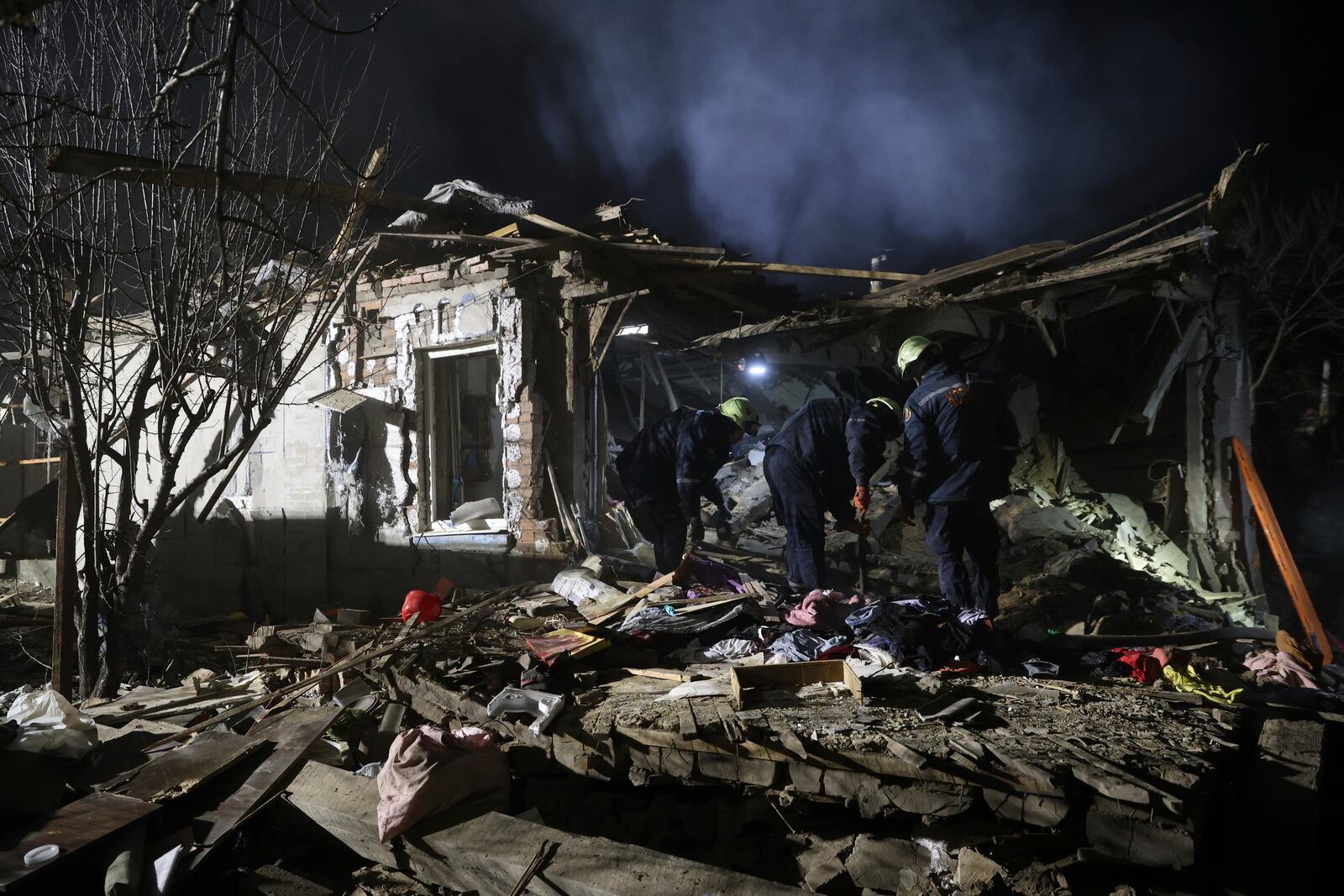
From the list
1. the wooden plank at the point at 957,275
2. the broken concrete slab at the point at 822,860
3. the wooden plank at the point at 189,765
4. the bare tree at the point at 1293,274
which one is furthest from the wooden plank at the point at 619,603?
the bare tree at the point at 1293,274

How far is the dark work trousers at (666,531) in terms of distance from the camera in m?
6.35

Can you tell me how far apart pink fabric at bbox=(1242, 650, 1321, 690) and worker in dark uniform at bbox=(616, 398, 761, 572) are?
12.5 feet

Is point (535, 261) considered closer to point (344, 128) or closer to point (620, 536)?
point (344, 128)

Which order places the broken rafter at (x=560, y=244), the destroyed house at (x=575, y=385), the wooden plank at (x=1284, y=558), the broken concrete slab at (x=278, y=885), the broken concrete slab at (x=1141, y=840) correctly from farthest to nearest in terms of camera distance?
the broken rafter at (x=560, y=244), the destroyed house at (x=575, y=385), the wooden plank at (x=1284, y=558), the broken concrete slab at (x=278, y=885), the broken concrete slab at (x=1141, y=840)

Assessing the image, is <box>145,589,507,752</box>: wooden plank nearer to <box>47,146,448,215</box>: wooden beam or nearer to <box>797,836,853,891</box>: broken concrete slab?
<box>47,146,448,215</box>: wooden beam

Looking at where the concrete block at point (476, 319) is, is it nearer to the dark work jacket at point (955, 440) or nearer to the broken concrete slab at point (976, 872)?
the dark work jacket at point (955, 440)

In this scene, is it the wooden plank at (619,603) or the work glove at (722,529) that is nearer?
the wooden plank at (619,603)

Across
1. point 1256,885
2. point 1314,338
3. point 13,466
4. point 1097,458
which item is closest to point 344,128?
point 1256,885

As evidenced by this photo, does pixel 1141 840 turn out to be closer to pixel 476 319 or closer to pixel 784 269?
pixel 784 269

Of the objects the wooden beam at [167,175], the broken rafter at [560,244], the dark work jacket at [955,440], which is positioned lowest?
the dark work jacket at [955,440]

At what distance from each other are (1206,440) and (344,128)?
7520 mm

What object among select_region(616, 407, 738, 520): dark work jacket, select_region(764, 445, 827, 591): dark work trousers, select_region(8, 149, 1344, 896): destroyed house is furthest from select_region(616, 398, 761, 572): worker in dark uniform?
select_region(764, 445, 827, 591): dark work trousers

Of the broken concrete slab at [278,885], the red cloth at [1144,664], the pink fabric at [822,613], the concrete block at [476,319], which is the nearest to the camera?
the broken concrete slab at [278,885]

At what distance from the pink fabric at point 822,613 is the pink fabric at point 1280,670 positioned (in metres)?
2.46
